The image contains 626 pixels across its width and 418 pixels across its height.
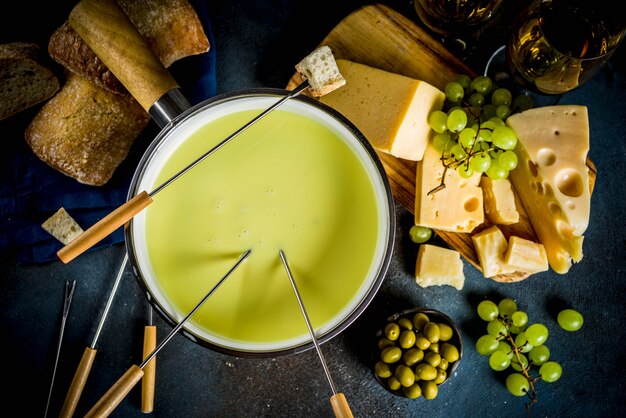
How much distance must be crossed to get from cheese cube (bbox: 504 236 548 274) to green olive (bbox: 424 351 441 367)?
0.24 meters

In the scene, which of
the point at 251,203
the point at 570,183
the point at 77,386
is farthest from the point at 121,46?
the point at 570,183

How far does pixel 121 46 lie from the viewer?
2.79 ft

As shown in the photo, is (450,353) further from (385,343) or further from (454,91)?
(454,91)

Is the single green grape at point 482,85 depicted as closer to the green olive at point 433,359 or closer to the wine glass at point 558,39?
the wine glass at point 558,39

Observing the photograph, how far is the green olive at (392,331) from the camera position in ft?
3.58

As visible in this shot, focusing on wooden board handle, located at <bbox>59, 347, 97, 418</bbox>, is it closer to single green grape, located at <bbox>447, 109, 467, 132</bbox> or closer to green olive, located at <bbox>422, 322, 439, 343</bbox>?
green olive, located at <bbox>422, 322, 439, 343</bbox>

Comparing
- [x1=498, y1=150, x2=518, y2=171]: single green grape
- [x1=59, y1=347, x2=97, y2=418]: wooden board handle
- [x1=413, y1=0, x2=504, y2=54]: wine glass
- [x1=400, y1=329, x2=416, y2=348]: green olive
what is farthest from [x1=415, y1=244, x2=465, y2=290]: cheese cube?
[x1=59, y1=347, x2=97, y2=418]: wooden board handle

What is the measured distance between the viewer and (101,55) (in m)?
0.87

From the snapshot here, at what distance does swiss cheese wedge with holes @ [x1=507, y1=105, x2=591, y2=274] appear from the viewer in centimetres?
102

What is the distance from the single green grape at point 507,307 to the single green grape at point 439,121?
16.4 inches

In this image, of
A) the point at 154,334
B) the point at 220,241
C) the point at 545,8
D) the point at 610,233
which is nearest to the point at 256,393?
the point at 154,334

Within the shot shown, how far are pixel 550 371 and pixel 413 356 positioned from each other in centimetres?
32

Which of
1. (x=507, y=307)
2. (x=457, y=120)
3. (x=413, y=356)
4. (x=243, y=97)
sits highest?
(x=243, y=97)

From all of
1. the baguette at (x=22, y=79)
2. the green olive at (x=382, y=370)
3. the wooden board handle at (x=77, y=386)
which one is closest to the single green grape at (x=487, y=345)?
the green olive at (x=382, y=370)
